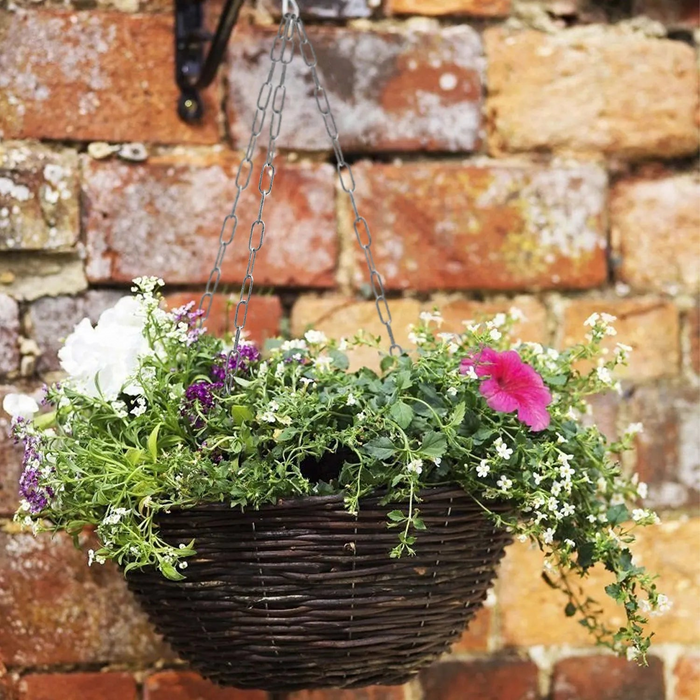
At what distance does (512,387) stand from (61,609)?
750 millimetres

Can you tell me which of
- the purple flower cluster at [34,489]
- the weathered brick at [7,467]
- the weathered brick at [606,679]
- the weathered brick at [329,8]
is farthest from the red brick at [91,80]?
the weathered brick at [606,679]

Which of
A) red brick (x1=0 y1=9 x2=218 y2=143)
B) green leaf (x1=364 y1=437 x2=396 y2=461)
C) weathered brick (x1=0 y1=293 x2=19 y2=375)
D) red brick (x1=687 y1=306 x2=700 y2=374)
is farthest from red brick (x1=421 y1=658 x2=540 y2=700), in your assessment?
red brick (x1=0 y1=9 x2=218 y2=143)

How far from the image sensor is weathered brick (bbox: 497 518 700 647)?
5.09ft

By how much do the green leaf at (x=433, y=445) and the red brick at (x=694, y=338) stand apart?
74 centimetres

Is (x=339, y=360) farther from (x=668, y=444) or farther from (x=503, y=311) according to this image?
(x=668, y=444)

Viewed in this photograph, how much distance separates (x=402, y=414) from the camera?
3.38 feet

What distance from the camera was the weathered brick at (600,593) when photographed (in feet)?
5.09

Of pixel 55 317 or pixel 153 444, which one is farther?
pixel 55 317

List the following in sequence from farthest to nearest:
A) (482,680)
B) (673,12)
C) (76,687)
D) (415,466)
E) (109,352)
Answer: (673,12)
(482,680)
(76,687)
(109,352)
(415,466)

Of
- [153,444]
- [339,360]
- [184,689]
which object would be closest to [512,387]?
[339,360]

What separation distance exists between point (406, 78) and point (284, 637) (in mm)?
881

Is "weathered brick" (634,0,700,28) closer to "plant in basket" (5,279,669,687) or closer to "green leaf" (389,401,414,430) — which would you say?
"plant in basket" (5,279,669,687)

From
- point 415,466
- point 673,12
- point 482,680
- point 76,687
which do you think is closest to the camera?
point 415,466

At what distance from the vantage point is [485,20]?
1.60 meters
